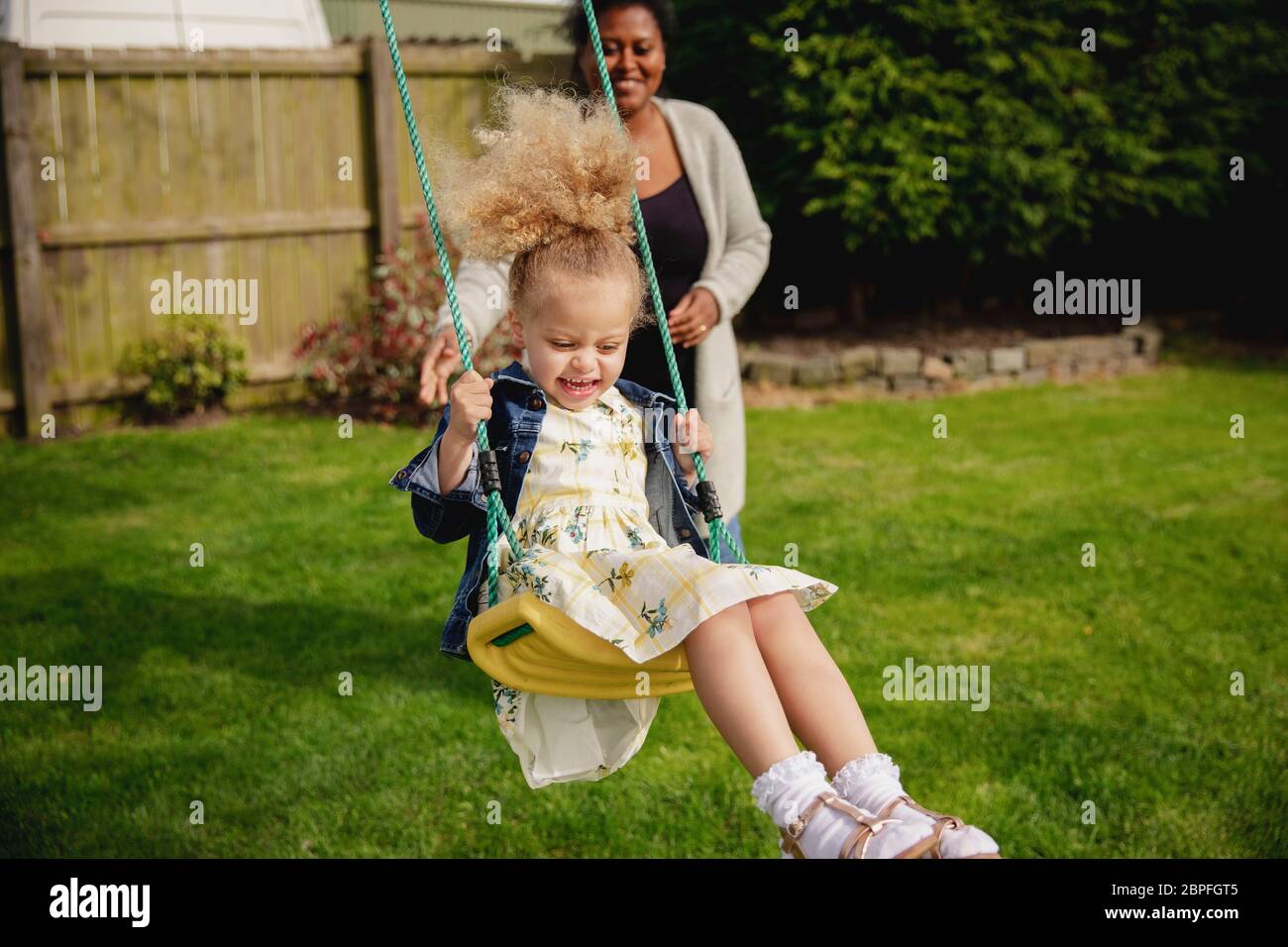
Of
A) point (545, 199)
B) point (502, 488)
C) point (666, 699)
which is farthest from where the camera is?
point (666, 699)

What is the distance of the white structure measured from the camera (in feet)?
30.6

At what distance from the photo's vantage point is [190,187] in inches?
288

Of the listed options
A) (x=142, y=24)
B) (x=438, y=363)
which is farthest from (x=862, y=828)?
(x=142, y=24)

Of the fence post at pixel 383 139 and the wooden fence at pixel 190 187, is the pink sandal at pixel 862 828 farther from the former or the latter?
the fence post at pixel 383 139

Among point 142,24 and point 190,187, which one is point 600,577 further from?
point 142,24

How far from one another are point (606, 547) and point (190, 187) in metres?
5.81

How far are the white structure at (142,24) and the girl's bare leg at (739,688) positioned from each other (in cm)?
831

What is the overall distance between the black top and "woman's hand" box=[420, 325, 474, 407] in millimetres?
632

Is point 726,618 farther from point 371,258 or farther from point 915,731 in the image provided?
point 371,258

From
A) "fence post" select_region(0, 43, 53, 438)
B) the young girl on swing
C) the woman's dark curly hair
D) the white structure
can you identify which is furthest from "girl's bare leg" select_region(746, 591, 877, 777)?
the white structure

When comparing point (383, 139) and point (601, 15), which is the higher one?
point (383, 139)

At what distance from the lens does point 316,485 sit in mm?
6121
